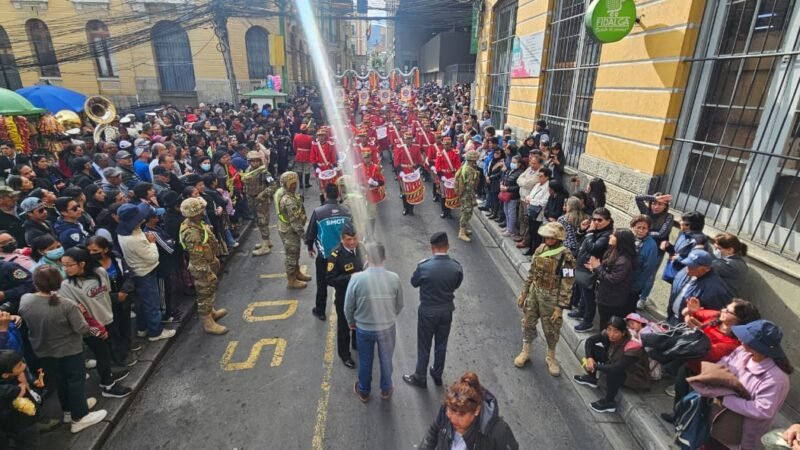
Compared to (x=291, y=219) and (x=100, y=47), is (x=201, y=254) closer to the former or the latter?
(x=291, y=219)

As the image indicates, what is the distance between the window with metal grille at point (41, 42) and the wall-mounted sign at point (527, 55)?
91.6 ft

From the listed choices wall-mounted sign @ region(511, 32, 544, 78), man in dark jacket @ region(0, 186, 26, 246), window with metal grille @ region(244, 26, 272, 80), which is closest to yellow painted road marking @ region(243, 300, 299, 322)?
man in dark jacket @ region(0, 186, 26, 246)

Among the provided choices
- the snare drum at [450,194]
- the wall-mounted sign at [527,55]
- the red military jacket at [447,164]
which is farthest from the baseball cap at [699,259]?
the wall-mounted sign at [527,55]

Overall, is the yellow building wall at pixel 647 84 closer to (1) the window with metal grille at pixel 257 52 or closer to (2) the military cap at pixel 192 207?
(2) the military cap at pixel 192 207

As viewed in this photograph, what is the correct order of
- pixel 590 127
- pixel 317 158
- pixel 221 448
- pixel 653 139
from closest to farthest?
pixel 221 448, pixel 653 139, pixel 590 127, pixel 317 158

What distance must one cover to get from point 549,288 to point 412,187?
249 inches

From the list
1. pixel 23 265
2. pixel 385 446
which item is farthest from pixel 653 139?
pixel 23 265

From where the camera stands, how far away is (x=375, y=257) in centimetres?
413

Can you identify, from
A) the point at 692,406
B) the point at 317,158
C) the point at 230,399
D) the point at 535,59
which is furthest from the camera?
the point at 535,59

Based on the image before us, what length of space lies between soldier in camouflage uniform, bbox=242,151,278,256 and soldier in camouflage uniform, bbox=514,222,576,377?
5563mm

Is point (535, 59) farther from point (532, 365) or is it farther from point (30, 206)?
point (30, 206)

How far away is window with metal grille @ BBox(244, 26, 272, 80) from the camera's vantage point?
28.6m

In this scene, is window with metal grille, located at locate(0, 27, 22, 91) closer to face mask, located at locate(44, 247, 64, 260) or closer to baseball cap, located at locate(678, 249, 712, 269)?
face mask, located at locate(44, 247, 64, 260)

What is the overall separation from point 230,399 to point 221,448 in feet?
2.27
